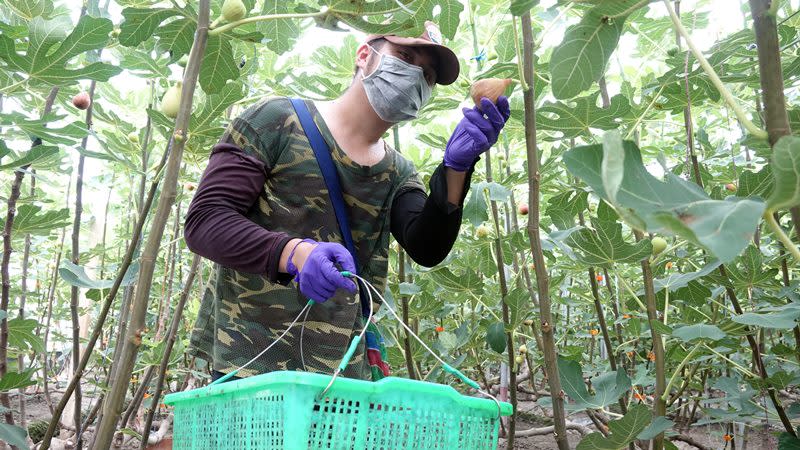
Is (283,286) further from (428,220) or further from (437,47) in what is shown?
(437,47)

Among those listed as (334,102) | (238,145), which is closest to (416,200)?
(334,102)

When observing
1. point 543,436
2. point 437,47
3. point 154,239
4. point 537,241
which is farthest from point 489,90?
point 543,436

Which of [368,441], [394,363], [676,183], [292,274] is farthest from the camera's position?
[394,363]

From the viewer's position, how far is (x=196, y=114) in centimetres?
178

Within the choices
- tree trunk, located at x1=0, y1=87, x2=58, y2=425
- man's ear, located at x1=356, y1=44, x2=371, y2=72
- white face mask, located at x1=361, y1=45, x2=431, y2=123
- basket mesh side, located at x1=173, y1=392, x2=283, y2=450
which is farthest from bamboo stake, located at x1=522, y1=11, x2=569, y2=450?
tree trunk, located at x1=0, y1=87, x2=58, y2=425

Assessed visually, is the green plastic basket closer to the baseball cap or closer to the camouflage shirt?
the camouflage shirt

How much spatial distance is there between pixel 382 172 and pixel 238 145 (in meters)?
0.36

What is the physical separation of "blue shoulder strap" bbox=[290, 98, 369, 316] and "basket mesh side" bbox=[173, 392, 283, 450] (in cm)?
54

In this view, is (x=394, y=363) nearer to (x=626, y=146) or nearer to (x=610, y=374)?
(x=610, y=374)

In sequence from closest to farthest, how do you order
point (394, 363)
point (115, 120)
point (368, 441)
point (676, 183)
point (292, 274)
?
point (676, 183) → point (368, 441) → point (292, 274) → point (115, 120) → point (394, 363)

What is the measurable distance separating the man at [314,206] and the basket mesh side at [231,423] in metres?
0.25

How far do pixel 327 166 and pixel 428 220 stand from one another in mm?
271

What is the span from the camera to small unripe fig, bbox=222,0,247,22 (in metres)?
1.14

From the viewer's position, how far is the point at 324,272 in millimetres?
1162
